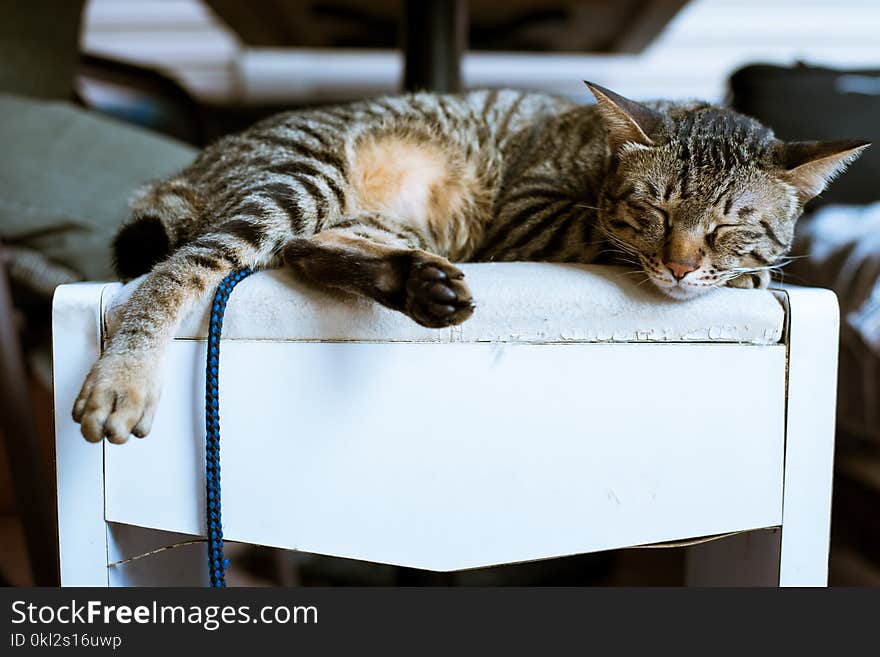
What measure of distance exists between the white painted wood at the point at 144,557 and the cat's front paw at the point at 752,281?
682 millimetres

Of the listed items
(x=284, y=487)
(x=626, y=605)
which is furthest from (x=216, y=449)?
(x=626, y=605)

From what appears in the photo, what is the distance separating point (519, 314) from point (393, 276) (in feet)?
0.43

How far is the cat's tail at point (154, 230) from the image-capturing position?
34.6 inches

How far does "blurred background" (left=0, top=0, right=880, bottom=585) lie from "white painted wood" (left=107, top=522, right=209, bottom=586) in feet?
0.90

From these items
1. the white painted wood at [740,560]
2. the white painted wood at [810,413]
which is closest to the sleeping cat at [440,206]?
the white painted wood at [810,413]

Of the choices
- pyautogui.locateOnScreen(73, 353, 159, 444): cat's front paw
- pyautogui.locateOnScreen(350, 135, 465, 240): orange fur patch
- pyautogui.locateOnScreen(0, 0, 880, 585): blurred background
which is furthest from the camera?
pyautogui.locateOnScreen(0, 0, 880, 585): blurred background

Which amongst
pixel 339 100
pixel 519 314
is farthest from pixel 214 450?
pixel 339 100

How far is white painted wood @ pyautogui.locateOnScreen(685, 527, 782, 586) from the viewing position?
31.3 inches

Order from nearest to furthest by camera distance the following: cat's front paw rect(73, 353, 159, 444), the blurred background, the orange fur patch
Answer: cat's front paw rect(73, 353, 159, 444), the orange fur patch, the blurred background

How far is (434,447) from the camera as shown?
0.71 meters

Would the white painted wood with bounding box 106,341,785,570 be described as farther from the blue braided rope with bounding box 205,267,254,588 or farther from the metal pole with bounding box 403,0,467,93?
the metal pole with bounding box 403,0,467,93

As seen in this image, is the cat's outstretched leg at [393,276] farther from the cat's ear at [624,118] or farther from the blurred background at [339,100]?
the blurred background at [339,100]

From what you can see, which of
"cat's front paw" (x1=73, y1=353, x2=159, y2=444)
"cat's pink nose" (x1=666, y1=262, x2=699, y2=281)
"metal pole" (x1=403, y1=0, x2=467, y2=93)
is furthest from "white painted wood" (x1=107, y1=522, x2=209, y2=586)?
"metal pole" (x1=403, y1=0, x2=467, y2=93)

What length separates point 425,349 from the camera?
2.31 ft
